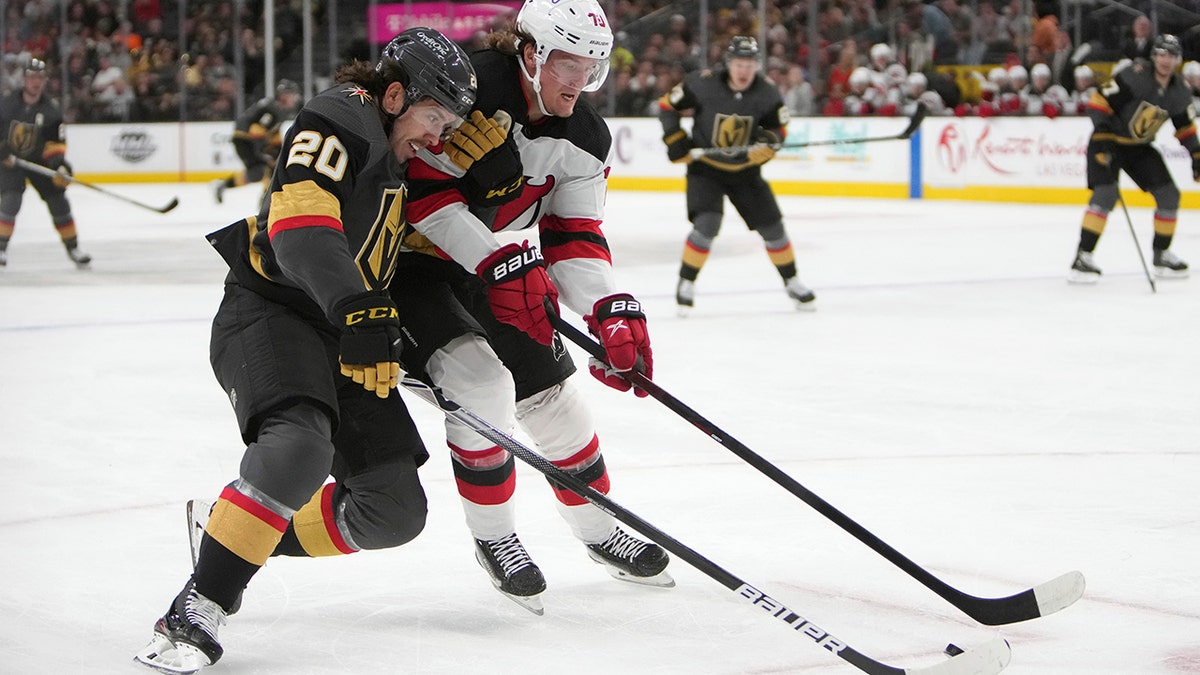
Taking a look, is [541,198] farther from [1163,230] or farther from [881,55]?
[881,55]

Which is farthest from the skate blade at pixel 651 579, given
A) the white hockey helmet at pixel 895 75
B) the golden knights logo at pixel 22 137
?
the white hockey helmet at pixel 895 75

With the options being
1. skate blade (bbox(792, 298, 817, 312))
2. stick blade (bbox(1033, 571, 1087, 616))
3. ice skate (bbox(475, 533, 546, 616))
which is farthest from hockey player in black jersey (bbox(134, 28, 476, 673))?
skate blade (bbox(792, 298, 817, 312))

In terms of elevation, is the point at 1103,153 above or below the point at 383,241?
below

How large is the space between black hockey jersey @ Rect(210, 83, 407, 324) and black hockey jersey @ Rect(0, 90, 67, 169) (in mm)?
6962

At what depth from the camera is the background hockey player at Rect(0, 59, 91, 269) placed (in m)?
8.67

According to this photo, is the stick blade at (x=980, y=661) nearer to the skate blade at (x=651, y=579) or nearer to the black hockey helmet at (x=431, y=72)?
the skate blade at (x=651, y=579)

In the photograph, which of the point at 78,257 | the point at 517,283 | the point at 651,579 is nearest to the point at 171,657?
the point at 517,283

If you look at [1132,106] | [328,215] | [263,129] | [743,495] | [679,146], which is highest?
[328,215]

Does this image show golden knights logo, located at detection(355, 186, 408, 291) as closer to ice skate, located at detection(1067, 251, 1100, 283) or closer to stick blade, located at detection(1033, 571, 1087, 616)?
stick blade, located at detection(1033, 571, 1087, 616)

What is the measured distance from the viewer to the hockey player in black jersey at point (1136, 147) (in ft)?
24.3

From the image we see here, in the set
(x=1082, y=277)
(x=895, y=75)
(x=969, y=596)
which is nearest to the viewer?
(x=969, y=596)

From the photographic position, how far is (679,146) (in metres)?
6.82

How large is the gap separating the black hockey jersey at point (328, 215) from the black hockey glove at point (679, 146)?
4.47 meters

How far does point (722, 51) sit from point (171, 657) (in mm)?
13463
